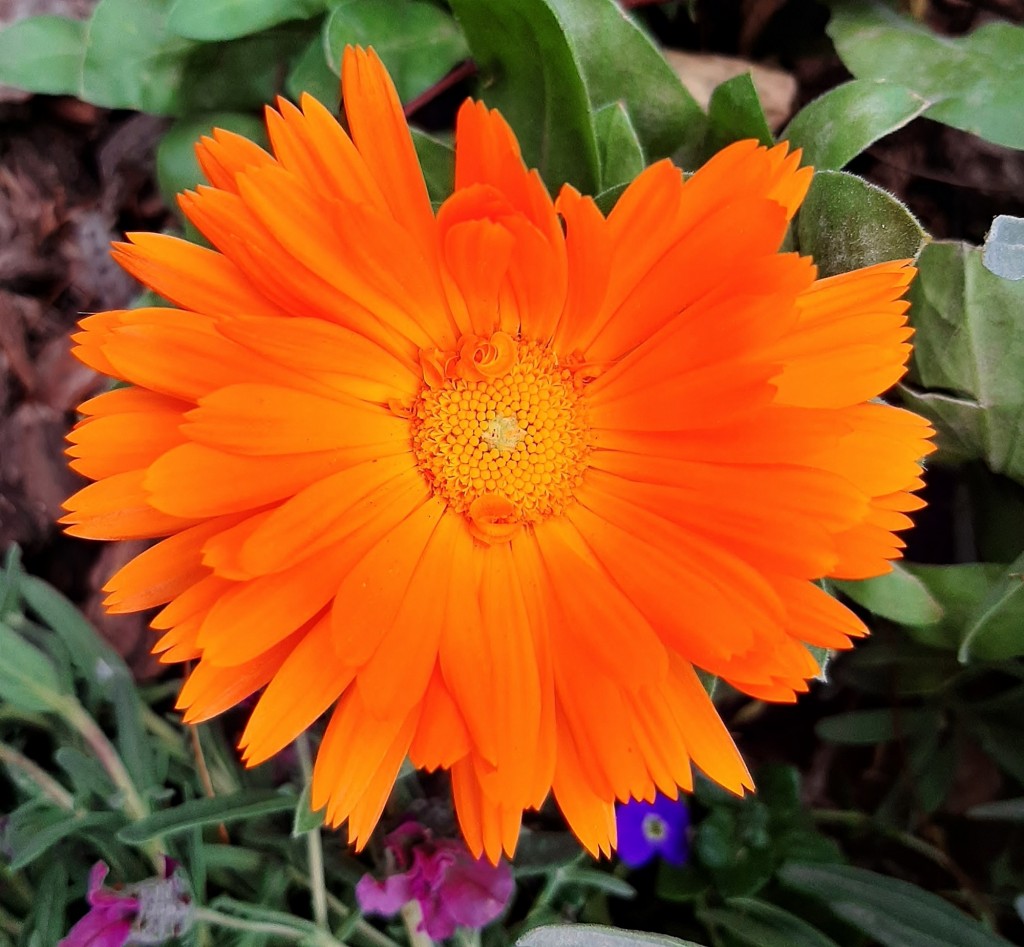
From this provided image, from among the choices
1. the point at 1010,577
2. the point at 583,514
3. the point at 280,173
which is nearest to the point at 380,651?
the point at 583,514

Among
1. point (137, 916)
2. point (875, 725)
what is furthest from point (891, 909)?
point (137, 916)

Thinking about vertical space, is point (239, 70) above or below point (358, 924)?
above

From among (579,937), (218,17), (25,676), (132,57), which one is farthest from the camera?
(132,57)

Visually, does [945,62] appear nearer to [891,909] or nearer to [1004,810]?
[1004,810]

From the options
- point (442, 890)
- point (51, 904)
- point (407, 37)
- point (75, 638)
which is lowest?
point (442, 890)

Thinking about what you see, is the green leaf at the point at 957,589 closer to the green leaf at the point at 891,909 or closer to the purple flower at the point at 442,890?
the green leaf at the point at 891,909

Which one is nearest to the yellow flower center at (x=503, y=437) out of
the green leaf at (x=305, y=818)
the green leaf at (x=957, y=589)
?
the green leaf at (x=305, y=818)

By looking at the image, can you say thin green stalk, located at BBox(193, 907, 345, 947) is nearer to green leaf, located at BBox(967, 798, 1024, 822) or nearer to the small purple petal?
the small purple petal
